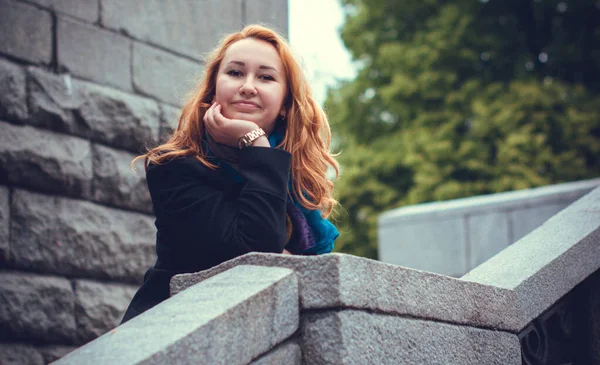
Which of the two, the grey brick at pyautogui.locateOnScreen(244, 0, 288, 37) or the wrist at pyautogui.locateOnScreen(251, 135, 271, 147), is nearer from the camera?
the wrist at pyautogui.locateOnScreen(251, 135, 271, 147)

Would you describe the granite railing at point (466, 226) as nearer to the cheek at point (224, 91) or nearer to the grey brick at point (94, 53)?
the grey brick at point (94, 53)

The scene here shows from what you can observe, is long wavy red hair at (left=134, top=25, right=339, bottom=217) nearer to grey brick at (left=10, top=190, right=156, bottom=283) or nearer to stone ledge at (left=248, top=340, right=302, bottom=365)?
stone ledge at (left=248, top=340, right=302, bottom=365)

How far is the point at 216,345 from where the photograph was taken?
173cm

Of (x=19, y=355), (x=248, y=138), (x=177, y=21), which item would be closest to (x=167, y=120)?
(x=177, y=21)

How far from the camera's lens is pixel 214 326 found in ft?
5.65

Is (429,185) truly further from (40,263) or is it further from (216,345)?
(216,345)

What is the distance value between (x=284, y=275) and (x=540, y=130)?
43.9ft

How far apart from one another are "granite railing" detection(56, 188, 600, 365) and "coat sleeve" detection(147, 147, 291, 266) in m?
0.12

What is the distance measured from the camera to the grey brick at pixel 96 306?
366 centimetres

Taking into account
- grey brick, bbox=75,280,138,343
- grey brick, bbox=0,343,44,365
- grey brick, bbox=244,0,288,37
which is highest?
grey brick, bbox=244,0,288,37

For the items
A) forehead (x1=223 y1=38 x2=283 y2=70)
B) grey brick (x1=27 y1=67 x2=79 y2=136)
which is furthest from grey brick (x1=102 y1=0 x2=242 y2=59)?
forehead (x1=223 y1=38 x2=283 y2=70)

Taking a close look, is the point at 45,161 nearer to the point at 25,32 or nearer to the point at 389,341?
the point at 25,32

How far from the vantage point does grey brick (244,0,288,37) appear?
16.3ft

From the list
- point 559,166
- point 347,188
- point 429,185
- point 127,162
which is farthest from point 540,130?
point 127,162
